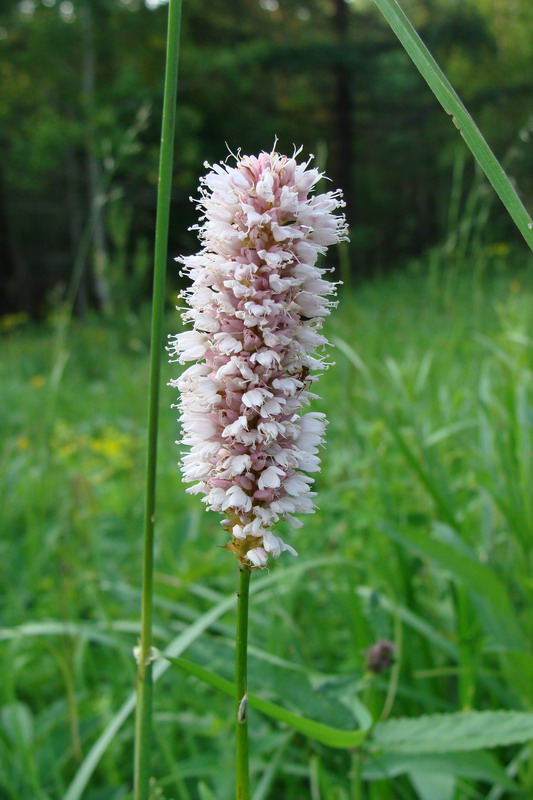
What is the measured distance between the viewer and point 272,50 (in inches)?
658

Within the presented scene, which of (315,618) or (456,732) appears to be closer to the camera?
(456,732)

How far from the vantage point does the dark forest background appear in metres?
14.9

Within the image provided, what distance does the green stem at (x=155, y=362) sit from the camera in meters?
0.73

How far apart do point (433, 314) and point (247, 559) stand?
12.9 ft

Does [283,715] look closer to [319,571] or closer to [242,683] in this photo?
[242,683]

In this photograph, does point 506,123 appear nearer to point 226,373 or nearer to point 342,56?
point 342,56

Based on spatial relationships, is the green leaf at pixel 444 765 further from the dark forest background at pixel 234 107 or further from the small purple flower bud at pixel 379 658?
the dark forest background at pixel 234 107

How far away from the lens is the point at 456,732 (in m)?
1.14

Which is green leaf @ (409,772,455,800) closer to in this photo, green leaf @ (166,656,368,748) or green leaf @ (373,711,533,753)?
green leaf @ (373,711,533,753)

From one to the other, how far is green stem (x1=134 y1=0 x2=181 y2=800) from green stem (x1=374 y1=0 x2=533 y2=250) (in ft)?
0.71

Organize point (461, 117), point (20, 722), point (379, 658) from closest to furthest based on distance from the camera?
point (461, 117)
point (379, 658)
point (20, 722)

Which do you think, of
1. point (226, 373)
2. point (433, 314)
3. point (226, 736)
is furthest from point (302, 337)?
point (433, 314)

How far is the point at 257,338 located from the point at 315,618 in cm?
141

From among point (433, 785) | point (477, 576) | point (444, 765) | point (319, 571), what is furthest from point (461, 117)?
point (319, 571)
